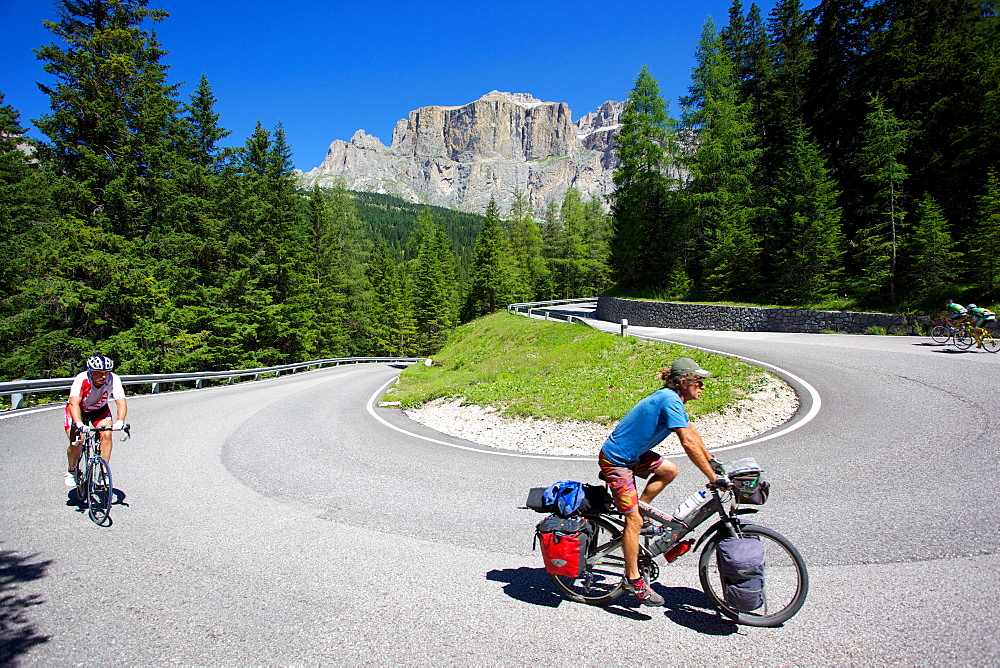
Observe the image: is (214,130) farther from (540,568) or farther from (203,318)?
(540,568)

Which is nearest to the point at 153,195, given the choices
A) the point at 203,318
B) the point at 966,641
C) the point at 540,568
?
the point at 203,318

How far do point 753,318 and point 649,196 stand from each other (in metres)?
16.7

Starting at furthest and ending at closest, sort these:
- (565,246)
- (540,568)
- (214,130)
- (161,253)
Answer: (565,246)
(214,130)
(161,253)
(540,568)

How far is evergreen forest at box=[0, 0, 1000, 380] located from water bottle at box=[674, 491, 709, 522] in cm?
2459

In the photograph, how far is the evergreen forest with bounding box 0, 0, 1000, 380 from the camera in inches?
784

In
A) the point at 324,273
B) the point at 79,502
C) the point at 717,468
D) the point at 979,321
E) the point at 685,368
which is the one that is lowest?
the point at 79,502

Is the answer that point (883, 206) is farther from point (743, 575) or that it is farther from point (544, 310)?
point (743, 575)

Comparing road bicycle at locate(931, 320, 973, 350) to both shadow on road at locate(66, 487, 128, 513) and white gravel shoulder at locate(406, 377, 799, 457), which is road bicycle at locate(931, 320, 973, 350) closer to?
white gravel shoulder at locate(406, 377, 799, 457)

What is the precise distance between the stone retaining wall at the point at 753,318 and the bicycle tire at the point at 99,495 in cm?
2581

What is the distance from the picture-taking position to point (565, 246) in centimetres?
6619

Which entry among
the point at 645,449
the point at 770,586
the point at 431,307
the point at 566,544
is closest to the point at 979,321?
the point at 770,586

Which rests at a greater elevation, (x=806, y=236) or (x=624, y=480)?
(x=806, y=236)

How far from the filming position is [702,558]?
3842 millimetres

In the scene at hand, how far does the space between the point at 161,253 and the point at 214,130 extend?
440 inches
